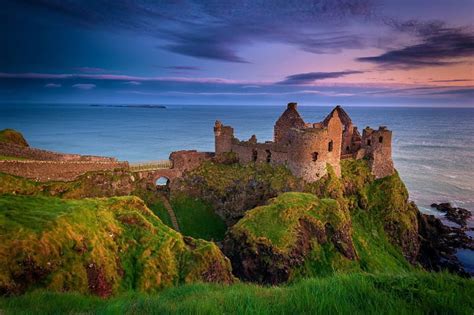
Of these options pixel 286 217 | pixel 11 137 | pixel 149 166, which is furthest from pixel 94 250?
pixel 11 137

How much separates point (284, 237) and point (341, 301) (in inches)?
857

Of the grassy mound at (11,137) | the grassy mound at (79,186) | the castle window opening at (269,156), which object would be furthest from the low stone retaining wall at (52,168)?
the castle window opening at (269,156)

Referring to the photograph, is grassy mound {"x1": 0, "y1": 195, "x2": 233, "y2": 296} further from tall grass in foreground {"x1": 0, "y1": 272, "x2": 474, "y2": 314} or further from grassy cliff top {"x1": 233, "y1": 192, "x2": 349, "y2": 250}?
grassy cliff top {"x1": 233, "y1": 192, "x2": 349, "y2": 250}

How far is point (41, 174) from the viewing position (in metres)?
30.1

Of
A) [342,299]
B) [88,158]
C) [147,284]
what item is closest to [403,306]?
[342,299]

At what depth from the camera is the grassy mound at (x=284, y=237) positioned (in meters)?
26.7

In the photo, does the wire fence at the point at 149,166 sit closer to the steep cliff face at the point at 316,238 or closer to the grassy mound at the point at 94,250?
the steep cliff face at the point at 316,238

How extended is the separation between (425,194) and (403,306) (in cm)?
7026

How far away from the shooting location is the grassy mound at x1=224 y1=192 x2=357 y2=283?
26.7 meters

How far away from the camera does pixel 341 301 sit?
20.7ft

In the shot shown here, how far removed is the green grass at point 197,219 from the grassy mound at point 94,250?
13.7m

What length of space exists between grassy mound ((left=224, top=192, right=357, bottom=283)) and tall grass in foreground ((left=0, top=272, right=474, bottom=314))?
64.0ft

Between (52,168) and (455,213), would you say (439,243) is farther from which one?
(52,168)

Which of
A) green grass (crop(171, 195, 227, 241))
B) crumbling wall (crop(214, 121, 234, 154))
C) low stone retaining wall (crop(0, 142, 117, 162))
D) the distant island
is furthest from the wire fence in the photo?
low stone retaining wall (crop(0, 142, 117, 162))
